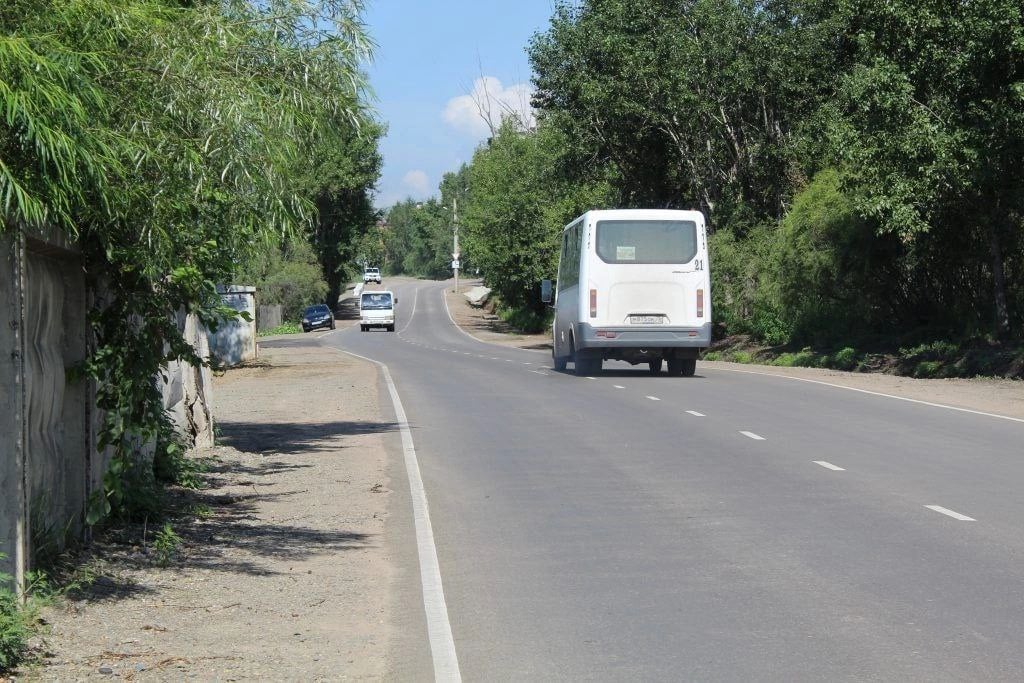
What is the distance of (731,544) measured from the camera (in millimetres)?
9148

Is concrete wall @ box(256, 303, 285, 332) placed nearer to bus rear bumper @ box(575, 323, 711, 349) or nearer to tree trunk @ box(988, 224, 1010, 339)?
bus rear bumper @ box(575, 323, 711, 349)

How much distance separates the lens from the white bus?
27.9m

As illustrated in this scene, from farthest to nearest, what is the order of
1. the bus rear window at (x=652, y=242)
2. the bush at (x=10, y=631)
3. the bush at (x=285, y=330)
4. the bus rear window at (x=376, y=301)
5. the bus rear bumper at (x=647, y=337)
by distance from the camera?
the bus rear window at (x=376, y=301) → the bush at (x=285, y=330) → the bus rear window at (x=652, y=242) → the bus rear bumper at (x=647, y=337) → the bush at (x=10, y=631)

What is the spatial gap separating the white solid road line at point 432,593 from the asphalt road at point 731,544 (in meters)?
0.08

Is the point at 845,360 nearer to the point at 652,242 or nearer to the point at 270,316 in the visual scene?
the point at 652,242

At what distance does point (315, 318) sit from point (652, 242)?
53.6 meters

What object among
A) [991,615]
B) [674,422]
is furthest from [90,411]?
[674,422]

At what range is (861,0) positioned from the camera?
30.0 meters

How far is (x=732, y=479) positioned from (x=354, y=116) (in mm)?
4772

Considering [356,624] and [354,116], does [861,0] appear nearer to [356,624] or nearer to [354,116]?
[354,116]

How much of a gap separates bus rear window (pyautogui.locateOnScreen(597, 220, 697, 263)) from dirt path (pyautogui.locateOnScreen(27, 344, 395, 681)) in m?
13.7

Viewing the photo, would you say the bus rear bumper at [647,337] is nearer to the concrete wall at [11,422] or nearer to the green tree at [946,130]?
the green tree at [946,130]

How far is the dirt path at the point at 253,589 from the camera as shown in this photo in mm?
6344

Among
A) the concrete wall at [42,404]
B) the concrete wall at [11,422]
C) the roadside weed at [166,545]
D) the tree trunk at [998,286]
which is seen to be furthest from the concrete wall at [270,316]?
the concrete wall at [11,422]
